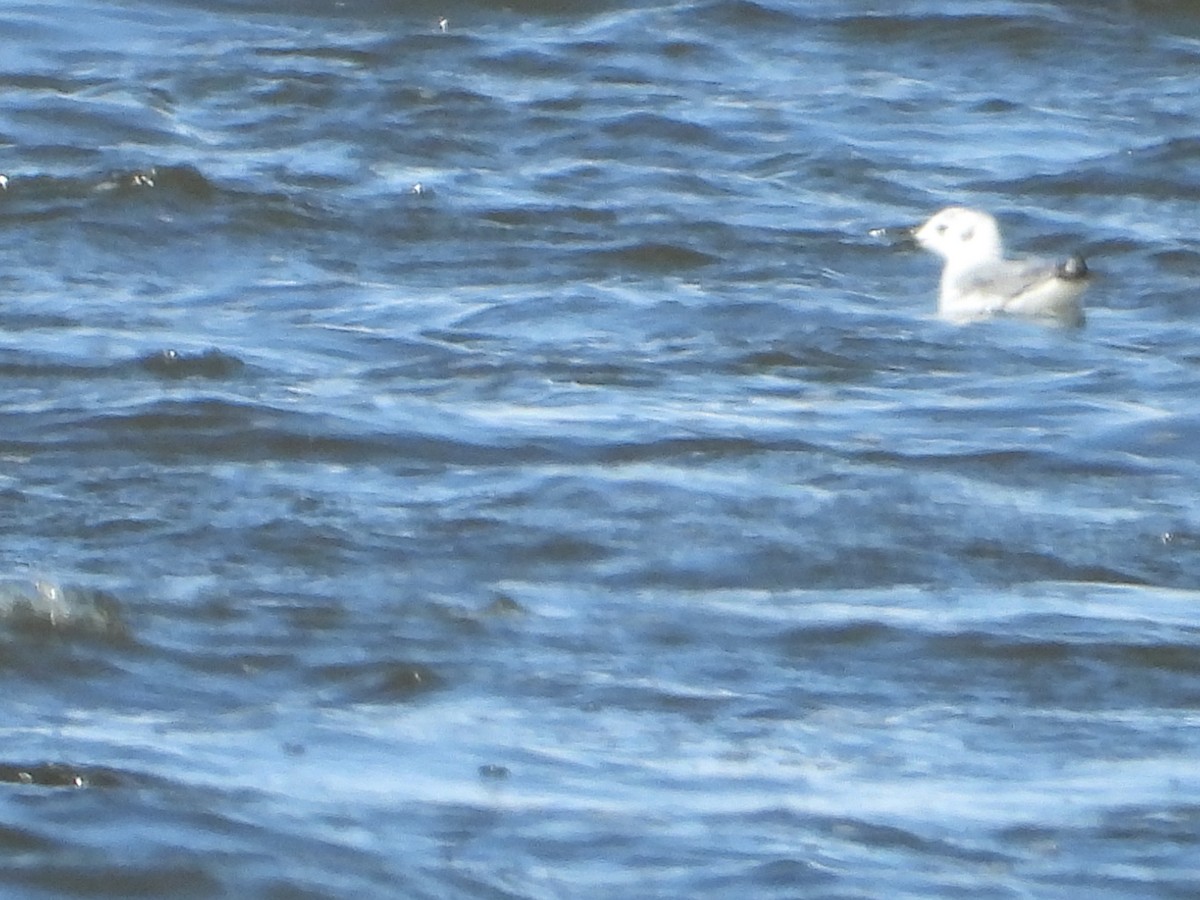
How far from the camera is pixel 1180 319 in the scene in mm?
10922

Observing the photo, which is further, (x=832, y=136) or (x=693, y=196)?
(x=832, y=136)

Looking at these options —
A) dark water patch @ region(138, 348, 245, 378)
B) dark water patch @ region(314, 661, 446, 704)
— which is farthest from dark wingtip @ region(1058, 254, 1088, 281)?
dark water patch @ region(314, 661, 446, 704)

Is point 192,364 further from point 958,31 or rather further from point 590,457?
point 958,31

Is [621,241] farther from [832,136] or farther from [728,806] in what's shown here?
[728,806]

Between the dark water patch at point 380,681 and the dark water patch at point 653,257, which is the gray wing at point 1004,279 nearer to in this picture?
the dark water patch at point 653,257

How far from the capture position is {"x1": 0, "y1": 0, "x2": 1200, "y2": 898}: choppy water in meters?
5.54

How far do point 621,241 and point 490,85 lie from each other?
2.55 metres

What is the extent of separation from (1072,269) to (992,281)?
0.31 metres

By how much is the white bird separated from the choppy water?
110 mm

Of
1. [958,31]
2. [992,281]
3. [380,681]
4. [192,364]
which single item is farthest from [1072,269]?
[380,681]

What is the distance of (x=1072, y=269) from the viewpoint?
35.7ft

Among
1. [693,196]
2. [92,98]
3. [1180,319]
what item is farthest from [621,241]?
[92,98]

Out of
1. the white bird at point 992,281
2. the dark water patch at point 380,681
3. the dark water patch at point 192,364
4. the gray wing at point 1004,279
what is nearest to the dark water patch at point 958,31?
the white bird at point 992,281

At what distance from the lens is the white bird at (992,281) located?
35.5ft
